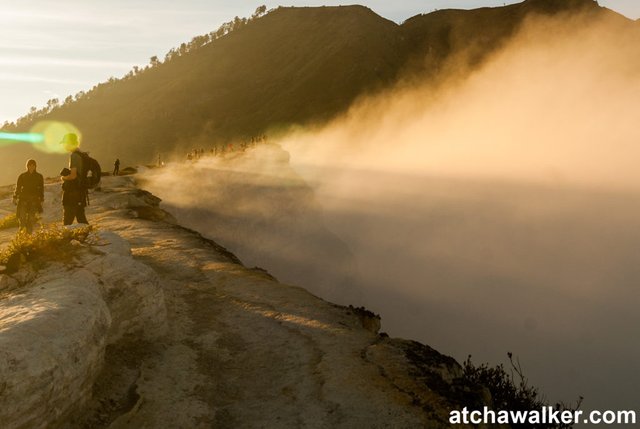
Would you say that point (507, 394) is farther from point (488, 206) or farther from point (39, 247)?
point (488, 206)

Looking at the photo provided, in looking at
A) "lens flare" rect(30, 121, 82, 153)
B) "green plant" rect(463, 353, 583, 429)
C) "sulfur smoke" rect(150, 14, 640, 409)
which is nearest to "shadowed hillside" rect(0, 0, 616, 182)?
"lens flare" rect(30, 121, 82, 153)

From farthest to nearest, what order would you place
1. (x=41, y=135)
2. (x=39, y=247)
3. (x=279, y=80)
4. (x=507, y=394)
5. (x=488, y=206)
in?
(x=41, y=135) < (x=279, y=80) < (x=488, y=206) < (x=507, y=394) < (x=39, y=247)

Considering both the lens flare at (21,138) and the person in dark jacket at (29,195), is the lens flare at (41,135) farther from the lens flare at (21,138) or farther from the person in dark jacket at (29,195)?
the person in dark jacket at (29,195)

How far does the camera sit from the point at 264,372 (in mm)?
9055

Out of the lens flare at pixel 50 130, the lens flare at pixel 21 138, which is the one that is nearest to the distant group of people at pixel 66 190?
the lens flare at pixel 50 130

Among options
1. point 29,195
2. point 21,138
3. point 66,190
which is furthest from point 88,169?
point 21,138

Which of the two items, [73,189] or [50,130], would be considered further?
[50,130]

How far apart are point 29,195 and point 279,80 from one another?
506 feet

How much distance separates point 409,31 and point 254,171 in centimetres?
15807

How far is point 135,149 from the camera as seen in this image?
146000 millimetres

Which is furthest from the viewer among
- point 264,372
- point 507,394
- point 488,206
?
point 488,206

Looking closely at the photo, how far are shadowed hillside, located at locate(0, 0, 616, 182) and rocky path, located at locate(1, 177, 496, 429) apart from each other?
5001 inches

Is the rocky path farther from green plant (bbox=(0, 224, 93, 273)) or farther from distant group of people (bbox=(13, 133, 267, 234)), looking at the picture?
distant group of people (bbox=(13, 133, 267, 234))

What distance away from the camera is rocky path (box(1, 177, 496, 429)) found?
24.7 ft
